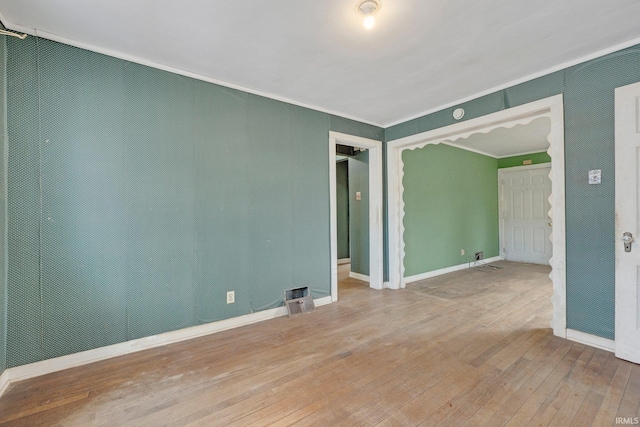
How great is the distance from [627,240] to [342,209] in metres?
4.98

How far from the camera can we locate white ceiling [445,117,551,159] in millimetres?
4570

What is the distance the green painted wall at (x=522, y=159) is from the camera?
19.6 ft

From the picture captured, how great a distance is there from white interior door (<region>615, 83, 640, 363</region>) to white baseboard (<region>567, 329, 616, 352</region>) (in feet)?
0.29

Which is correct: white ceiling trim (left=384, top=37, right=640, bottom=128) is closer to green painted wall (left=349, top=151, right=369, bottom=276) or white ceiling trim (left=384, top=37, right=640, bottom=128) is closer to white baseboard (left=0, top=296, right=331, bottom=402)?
green painted wall (left=349, top=151, right=369, bottom=276)

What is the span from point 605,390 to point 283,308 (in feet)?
8.87

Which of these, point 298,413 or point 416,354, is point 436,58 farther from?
point 298,413

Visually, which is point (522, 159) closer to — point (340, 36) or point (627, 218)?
point (627, 218)

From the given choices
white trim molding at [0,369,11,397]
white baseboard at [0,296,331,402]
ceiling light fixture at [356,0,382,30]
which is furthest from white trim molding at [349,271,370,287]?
white trim molding at [0,369,11,397]

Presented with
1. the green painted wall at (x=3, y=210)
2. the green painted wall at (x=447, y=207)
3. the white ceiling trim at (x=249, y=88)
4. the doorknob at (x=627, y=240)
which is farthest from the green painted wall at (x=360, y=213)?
the green painted wall at (x=3, y=210)

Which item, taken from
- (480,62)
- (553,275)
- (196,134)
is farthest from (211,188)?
(553,275)

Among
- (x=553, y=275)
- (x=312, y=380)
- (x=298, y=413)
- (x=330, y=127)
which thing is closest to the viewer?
(x=298, y=413)

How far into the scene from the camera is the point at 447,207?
214 inches

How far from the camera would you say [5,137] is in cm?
193

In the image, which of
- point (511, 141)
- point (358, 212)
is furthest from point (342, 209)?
point (511, 141)
